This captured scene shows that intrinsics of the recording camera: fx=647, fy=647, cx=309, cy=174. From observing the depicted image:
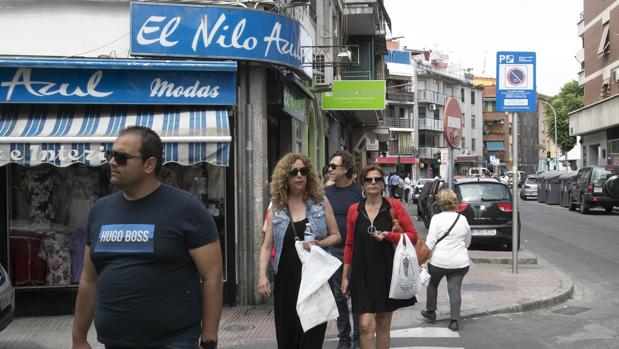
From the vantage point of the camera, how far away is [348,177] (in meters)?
6.48

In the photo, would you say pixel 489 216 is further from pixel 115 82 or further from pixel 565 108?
pixel 565 108

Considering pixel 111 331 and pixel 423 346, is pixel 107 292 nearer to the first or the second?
Result: pixel 111 331

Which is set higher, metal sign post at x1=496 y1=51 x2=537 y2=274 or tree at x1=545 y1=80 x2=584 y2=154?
tree at x1=545 y1=80 x2=584 y2=154

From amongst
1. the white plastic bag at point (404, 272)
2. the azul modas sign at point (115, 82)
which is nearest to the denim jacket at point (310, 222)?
the white plastic bag at point (404, 272)

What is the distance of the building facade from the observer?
35.7 m

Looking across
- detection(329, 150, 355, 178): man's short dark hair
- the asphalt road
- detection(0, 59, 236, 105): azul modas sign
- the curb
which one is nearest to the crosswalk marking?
the asphalt road

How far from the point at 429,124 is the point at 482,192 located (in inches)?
2638

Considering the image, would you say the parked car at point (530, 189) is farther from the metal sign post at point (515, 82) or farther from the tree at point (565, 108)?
the tree at point (565, 108)

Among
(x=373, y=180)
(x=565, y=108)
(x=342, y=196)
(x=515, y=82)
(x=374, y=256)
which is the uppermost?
(x=565, y=108)

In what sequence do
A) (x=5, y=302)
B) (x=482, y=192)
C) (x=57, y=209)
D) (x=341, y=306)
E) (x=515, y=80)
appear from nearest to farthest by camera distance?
1. (x=341, y=306)
2. (x=5, y=302)
3. (x=57, y=209)
4. (x=515, y=80)
5. (x=482, y=192)

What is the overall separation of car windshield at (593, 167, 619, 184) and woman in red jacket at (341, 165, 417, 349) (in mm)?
22039

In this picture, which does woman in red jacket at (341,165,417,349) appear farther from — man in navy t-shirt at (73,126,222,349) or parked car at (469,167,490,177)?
parked car at (469,167,490,177)

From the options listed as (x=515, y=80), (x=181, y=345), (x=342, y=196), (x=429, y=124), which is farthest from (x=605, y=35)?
(x=429, y=124)

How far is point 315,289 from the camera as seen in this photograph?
15.5 feet
